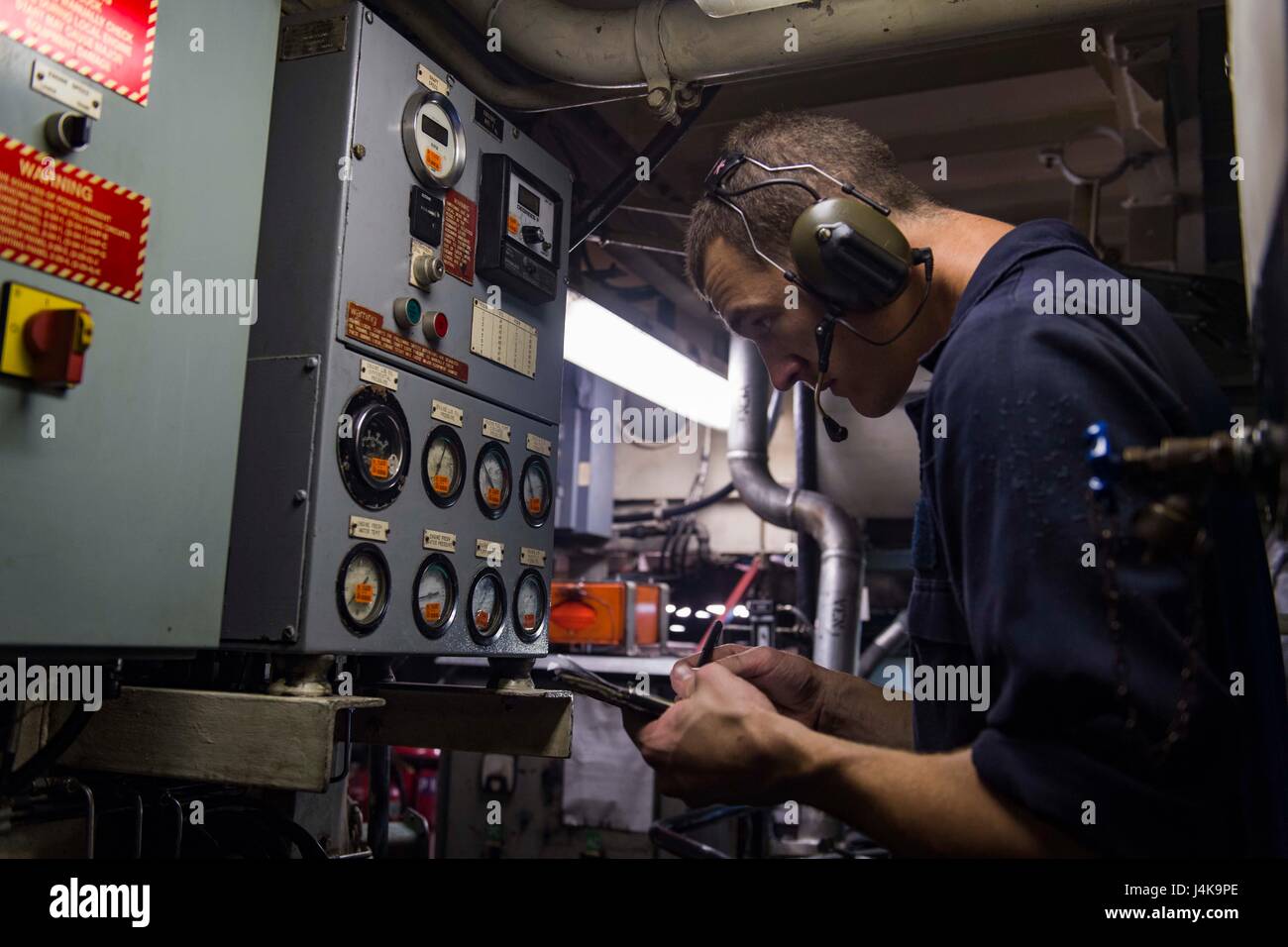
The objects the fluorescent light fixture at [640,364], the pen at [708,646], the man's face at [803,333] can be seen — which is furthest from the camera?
the fluorescent light fixture at [640,364]

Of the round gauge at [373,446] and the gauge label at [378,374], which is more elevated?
the gauge label at [378,374]

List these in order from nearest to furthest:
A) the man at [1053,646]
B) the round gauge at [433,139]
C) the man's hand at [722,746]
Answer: the man at [1053,646] → the man's hand at [722,746] → the round gauge at [433,139]

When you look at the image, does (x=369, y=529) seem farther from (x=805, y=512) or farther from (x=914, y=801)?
(x=805, y=512)

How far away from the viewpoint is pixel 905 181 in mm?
1562


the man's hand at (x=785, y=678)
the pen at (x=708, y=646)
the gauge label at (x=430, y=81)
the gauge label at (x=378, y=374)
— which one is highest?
the gauge label at (x=430, y=81)

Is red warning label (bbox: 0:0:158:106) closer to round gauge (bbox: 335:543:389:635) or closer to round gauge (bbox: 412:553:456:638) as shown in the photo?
round gauge (bbox: 335:543:389:635)

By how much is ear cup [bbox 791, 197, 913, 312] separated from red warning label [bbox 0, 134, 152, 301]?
0.93 m

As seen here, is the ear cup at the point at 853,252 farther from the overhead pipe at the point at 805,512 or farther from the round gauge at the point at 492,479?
the overhead pipe at the point at 805,512

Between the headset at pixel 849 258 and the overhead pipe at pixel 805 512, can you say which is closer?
the headset at pixel 849 258

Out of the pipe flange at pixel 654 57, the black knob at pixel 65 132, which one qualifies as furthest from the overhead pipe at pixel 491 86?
the black knob at pixel 65 132

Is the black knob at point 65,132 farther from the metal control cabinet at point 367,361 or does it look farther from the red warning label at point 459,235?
the red warning label at point 459,235

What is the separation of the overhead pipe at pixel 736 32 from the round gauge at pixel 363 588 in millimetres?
1289

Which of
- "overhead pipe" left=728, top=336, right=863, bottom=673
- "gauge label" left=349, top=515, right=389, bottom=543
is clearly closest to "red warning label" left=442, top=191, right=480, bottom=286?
"gauge label" left=349, top=515, right=389, bottom=543

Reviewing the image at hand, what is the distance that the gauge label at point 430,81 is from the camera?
1.97 metres
